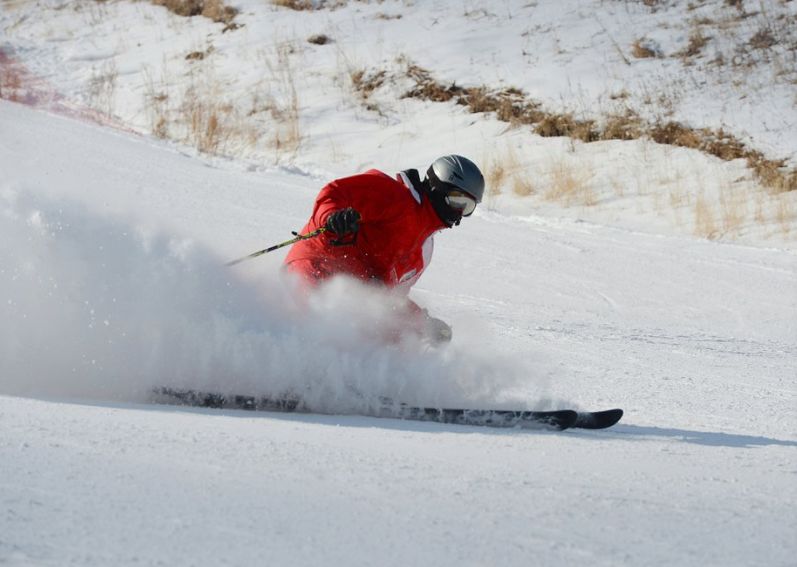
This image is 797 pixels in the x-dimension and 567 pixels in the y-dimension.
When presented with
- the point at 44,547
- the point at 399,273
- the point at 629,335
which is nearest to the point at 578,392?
the point at 399,273

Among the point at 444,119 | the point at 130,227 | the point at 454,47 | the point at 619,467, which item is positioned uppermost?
the point at 454,47

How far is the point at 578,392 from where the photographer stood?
5.60 m

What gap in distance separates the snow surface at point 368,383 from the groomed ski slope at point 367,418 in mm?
11

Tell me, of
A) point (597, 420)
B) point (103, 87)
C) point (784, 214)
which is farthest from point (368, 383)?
point (103, 87)

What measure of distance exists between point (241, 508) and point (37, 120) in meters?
11.8

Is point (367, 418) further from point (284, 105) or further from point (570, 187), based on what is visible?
point (284, 105)

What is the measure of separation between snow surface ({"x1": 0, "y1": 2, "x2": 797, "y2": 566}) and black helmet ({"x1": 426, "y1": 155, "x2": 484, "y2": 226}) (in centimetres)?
56

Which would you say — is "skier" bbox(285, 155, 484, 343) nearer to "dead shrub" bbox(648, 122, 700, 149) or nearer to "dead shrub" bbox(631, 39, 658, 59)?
"dead shrub" bbox(648, 122, 700, 149)

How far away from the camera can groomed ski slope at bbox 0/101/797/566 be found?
2.12 meters

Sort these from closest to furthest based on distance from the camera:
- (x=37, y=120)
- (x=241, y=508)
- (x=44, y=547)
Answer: (x=44, y=547) → (x=241, y=508) → (x=37, y=120)

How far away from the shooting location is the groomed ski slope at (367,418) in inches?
83.4

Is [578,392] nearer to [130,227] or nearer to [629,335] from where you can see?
[629,335]

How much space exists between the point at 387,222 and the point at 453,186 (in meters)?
0.36

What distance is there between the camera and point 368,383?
446 centimetres
